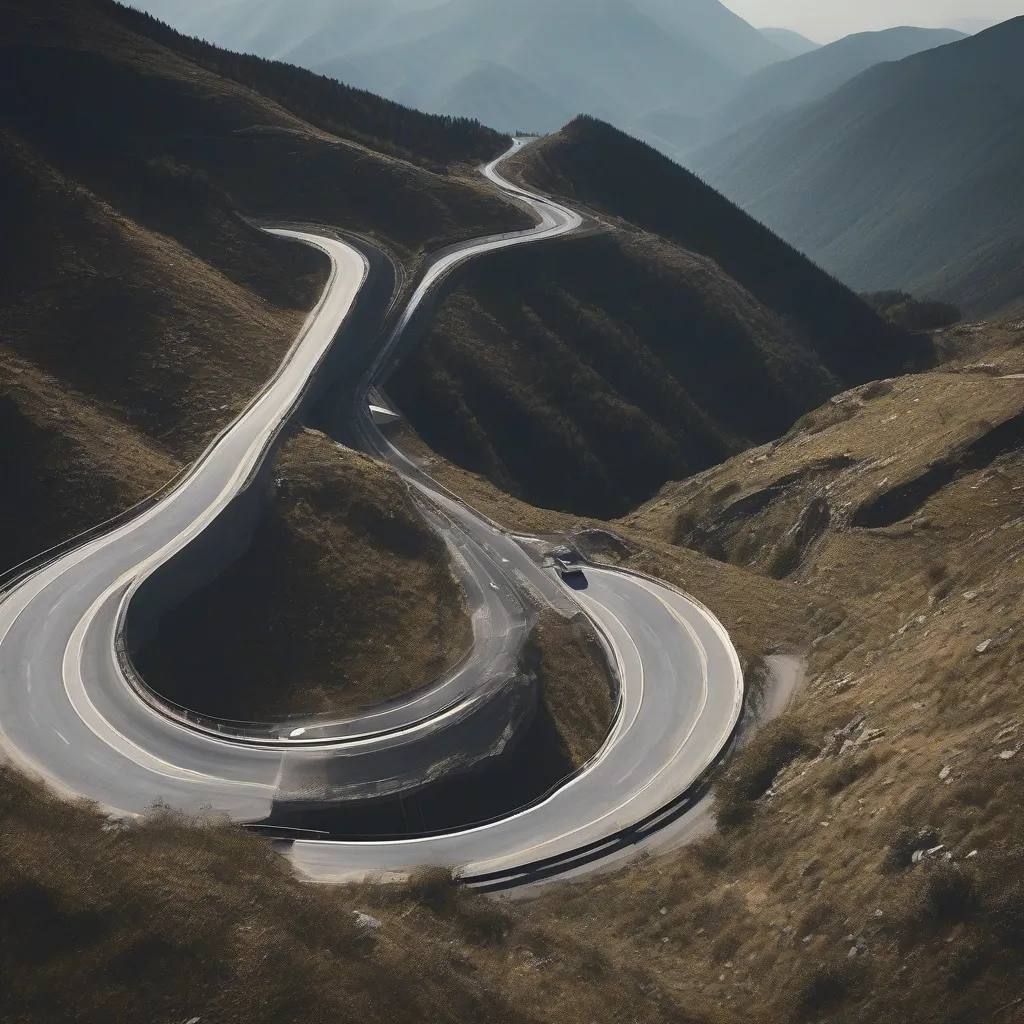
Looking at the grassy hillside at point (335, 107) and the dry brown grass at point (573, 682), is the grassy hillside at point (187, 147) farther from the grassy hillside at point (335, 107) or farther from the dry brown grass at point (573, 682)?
the dry brown grass at point (573, 682)

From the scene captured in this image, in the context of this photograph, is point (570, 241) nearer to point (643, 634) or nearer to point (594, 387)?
point (594, 387)

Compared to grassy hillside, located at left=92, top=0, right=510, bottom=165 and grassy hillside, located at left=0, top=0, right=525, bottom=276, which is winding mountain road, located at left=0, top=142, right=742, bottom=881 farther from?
grassy hillside, located at left=92, top=0, right=510, bottom=165

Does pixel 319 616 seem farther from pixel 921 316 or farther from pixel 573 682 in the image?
pixel 921 316

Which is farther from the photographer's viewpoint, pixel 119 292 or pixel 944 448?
pixel 119 292

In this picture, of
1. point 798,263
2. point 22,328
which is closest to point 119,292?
point 22,328

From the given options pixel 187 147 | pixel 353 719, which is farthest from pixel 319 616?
pixel 187 147
